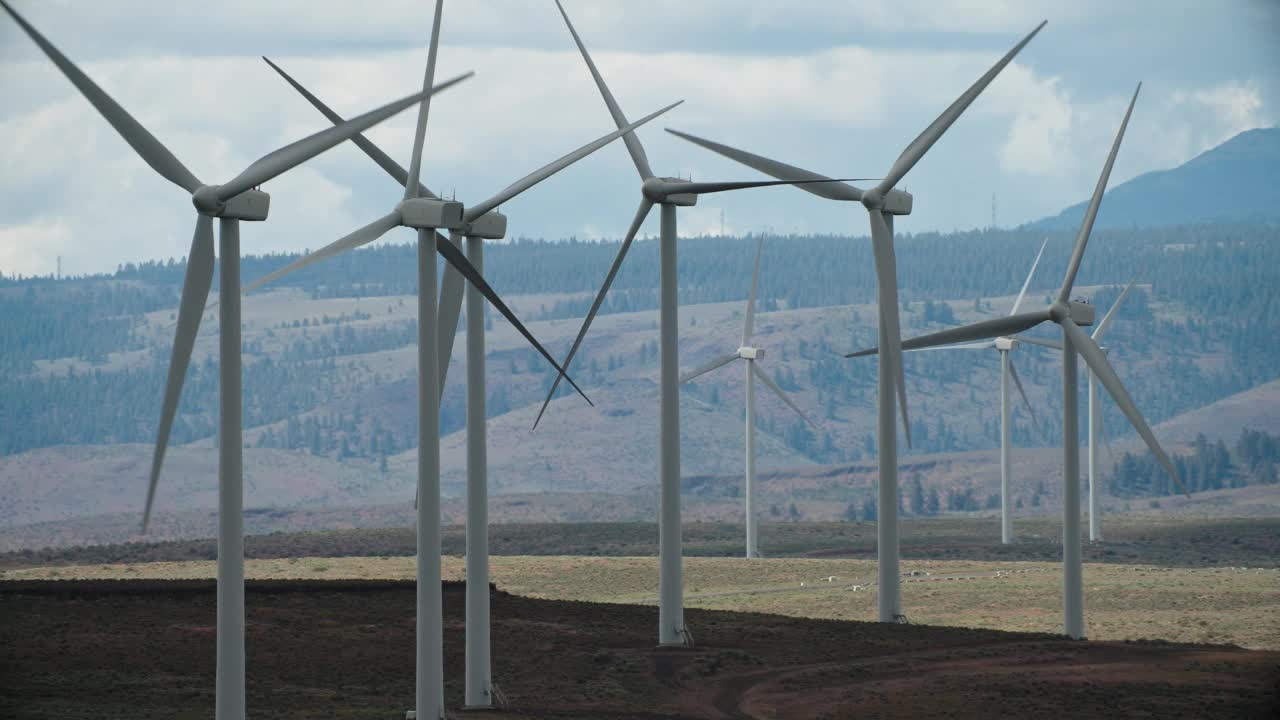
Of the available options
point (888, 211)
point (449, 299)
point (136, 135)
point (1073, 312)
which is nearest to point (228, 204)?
point (136, 135)

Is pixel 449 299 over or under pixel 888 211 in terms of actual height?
under

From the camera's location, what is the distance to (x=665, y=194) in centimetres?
5400

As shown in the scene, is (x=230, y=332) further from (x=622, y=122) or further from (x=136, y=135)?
(x=622, y=122)

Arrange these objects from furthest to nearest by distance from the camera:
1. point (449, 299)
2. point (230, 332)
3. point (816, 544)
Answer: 1. point (816, 544)
2. point (449, 299)
3. point (230, 332)

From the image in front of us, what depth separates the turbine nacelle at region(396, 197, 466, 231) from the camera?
3947cm

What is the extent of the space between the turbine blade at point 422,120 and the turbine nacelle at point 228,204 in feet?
12.5

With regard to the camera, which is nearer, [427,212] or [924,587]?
[427,212]

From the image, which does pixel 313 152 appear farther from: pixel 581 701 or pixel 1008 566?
pixel 1008 566

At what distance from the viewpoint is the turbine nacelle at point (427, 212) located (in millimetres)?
39469

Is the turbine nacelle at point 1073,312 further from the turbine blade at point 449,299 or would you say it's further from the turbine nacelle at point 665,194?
the turbine blade at point 449,299

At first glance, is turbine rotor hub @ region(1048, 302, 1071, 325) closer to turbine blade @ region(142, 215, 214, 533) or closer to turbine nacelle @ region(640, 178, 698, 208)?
turbine nacelle @ region(640, 178, 698, 208)

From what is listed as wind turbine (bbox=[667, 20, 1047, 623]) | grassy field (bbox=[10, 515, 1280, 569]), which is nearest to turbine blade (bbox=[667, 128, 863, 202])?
wind turbine (bbox=[667, 20, 1047, 623])

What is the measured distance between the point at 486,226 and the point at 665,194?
10.5 meters

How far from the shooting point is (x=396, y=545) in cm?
15562
